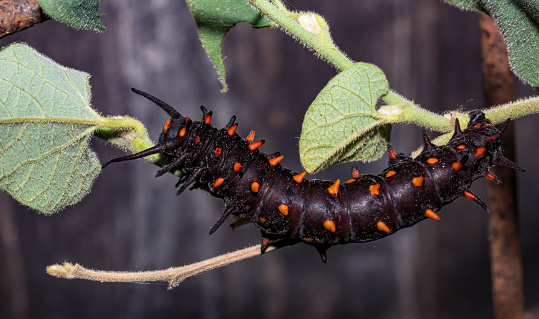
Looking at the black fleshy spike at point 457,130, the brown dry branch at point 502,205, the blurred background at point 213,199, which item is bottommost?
the blurred background at point 213,199

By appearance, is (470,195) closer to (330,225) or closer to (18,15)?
(330,225)

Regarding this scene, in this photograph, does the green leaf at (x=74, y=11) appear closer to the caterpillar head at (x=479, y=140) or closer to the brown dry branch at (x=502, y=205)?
the caterpillar head at (x=479, y=140)

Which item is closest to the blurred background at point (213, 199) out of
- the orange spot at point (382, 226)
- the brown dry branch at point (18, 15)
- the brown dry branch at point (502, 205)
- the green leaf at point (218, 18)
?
the brown dry branch at point (502, 205)

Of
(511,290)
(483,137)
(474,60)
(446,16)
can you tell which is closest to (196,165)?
(483,137)

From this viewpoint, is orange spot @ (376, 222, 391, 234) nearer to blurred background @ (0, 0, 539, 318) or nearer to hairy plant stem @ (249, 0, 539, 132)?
hairy plant stem @ (249, 0, 539, 132)

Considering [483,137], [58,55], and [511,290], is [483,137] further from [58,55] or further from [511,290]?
[58,55]

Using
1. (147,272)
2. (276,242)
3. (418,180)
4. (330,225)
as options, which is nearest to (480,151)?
(418,180)
